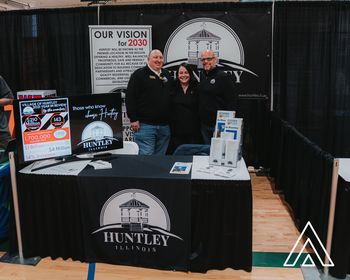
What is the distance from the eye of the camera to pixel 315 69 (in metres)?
4.96

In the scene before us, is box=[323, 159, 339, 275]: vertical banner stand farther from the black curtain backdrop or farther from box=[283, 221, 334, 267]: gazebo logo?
the black curtain backdrop

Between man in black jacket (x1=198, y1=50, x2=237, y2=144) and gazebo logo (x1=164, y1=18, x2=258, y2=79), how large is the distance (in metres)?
1.06

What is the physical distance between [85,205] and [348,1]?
13.5 feet

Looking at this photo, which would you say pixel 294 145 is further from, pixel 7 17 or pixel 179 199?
pixel 7 17

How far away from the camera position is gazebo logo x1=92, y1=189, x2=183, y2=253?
2.49m

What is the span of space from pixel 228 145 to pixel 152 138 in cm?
145

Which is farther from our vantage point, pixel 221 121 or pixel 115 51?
pixel 115 51

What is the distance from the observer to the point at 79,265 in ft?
8.79

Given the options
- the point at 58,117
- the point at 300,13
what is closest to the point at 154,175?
the point at 58,117

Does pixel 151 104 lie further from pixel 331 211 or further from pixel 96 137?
pixel 331 211

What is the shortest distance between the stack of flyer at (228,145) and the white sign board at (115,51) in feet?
8.17

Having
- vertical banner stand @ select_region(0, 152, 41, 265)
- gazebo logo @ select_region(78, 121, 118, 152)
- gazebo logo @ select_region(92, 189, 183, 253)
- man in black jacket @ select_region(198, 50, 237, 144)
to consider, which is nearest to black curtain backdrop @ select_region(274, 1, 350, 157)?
man in black jacket @ select_region(198, 50, 237, 144)

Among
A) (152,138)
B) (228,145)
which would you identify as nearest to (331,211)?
(228,145)

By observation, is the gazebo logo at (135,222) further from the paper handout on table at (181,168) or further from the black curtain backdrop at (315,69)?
the black curtain backdrop at (315,69)
